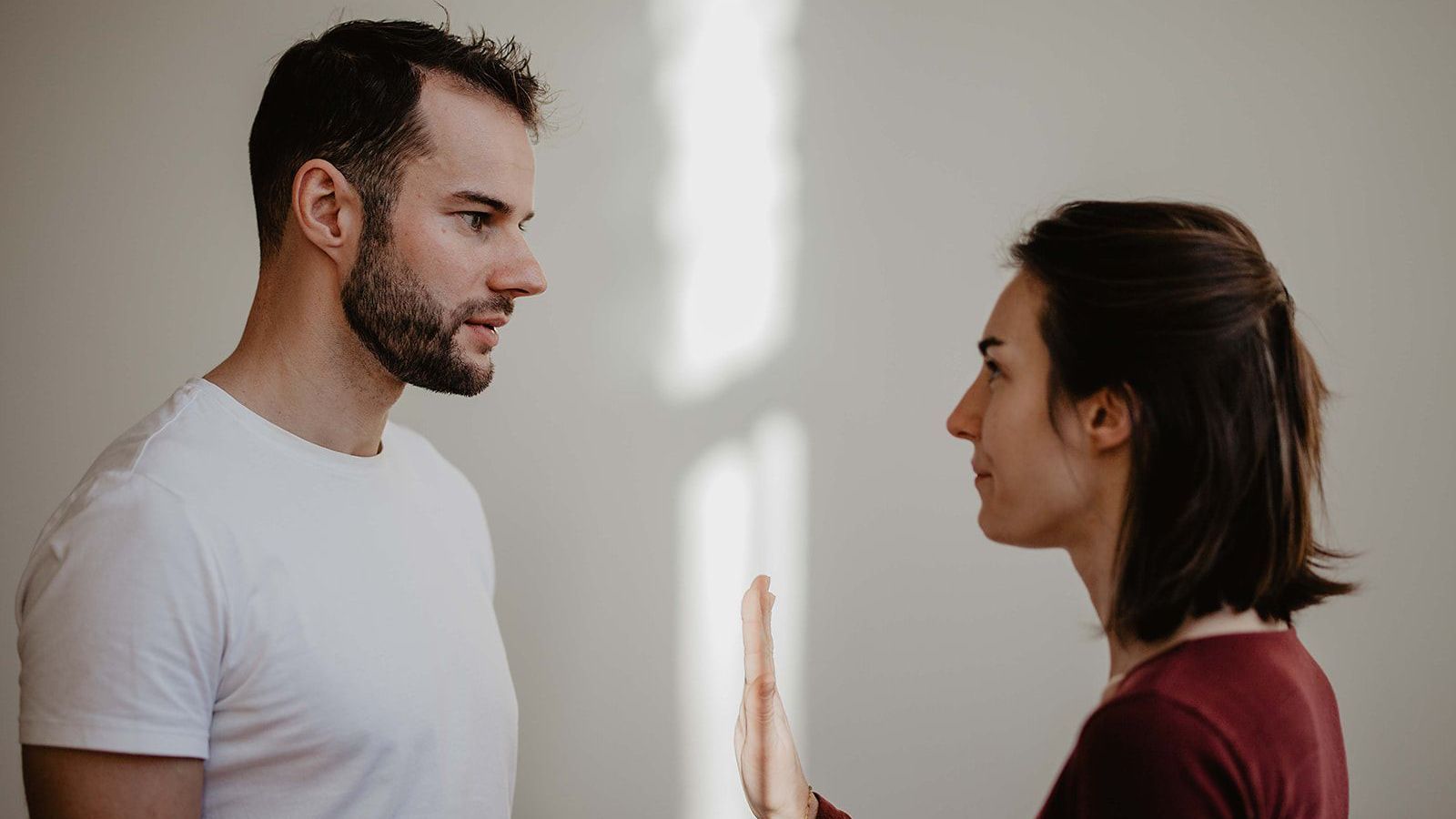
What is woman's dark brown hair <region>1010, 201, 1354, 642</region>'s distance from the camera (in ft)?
2.92

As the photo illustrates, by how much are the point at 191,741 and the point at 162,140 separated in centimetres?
123

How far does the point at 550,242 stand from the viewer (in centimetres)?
188

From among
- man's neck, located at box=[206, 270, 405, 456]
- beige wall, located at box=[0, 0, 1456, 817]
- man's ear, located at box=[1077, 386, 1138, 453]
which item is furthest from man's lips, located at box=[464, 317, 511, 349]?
man's ear, located at box=[1077, 386, 1138, 453]

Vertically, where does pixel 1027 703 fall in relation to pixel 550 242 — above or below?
below

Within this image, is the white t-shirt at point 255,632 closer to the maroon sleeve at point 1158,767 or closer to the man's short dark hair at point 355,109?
the man's short dark hair at point 355,109

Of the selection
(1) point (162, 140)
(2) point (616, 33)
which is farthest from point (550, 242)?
(1) point (162, 140)

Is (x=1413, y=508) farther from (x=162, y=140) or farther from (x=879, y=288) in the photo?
(x=162, y=140)

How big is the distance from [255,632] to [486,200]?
58 cm

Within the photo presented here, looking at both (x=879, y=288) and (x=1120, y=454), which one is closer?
(x=1120, y=454)

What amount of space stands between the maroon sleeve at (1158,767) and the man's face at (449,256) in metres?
0.87

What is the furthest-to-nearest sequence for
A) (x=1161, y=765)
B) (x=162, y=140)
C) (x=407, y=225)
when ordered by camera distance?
(x=162, y=140)
(x=407, y=225)
(x=1161, y=765)

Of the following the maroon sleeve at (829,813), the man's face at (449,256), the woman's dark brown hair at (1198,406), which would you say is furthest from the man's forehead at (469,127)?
the maroon sleeve at (829,813)

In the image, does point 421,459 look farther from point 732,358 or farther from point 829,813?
point 829,813

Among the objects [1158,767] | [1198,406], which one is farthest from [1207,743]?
[1198,406]
